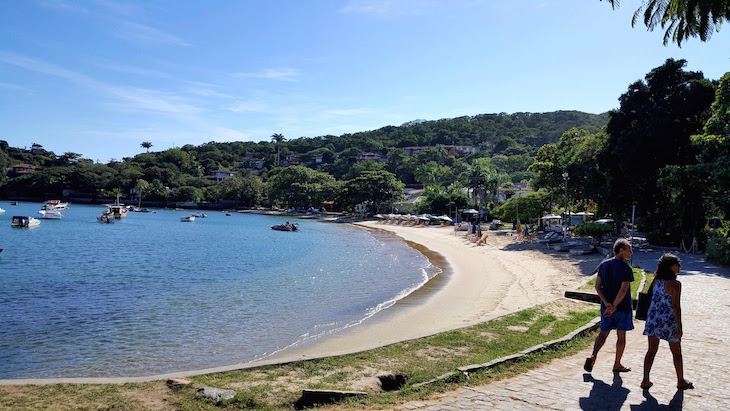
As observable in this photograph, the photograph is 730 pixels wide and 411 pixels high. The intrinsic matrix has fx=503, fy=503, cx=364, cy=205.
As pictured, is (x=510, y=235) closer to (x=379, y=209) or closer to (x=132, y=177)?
(x=379, y=209)

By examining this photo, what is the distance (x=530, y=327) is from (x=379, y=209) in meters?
79.4

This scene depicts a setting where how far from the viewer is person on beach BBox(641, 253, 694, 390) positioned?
257 inches

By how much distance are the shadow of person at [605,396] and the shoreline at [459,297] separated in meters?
4.28

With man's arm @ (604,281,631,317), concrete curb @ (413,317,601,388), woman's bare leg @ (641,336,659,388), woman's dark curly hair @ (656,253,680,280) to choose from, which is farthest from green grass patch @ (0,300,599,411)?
woman's dark curly hair @ (656,253,680,280)

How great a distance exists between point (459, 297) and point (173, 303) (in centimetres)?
1049

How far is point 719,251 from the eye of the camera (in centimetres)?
2178

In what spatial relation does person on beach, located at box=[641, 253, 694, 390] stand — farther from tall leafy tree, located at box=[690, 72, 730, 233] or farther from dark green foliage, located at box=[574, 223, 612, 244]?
dark green foliage, located at box=[574, 223, 612, 244]

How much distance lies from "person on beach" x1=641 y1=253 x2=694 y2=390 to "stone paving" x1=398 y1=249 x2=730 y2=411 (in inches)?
11.5

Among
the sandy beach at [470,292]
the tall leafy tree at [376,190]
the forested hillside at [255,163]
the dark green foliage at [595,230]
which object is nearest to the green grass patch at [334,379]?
the sandy beach at [470,292]

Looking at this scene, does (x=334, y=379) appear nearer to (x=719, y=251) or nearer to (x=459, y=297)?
(x=459, y=297)

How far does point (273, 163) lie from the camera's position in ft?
570

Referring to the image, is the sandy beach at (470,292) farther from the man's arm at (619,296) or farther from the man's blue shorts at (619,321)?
the man's arm at (619,296)

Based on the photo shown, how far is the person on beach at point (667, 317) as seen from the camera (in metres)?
6.52

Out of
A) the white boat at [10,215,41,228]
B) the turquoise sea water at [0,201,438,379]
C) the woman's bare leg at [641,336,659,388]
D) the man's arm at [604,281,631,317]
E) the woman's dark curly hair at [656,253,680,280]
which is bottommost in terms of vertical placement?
the turquoise sea water at [0,201,438,379]
